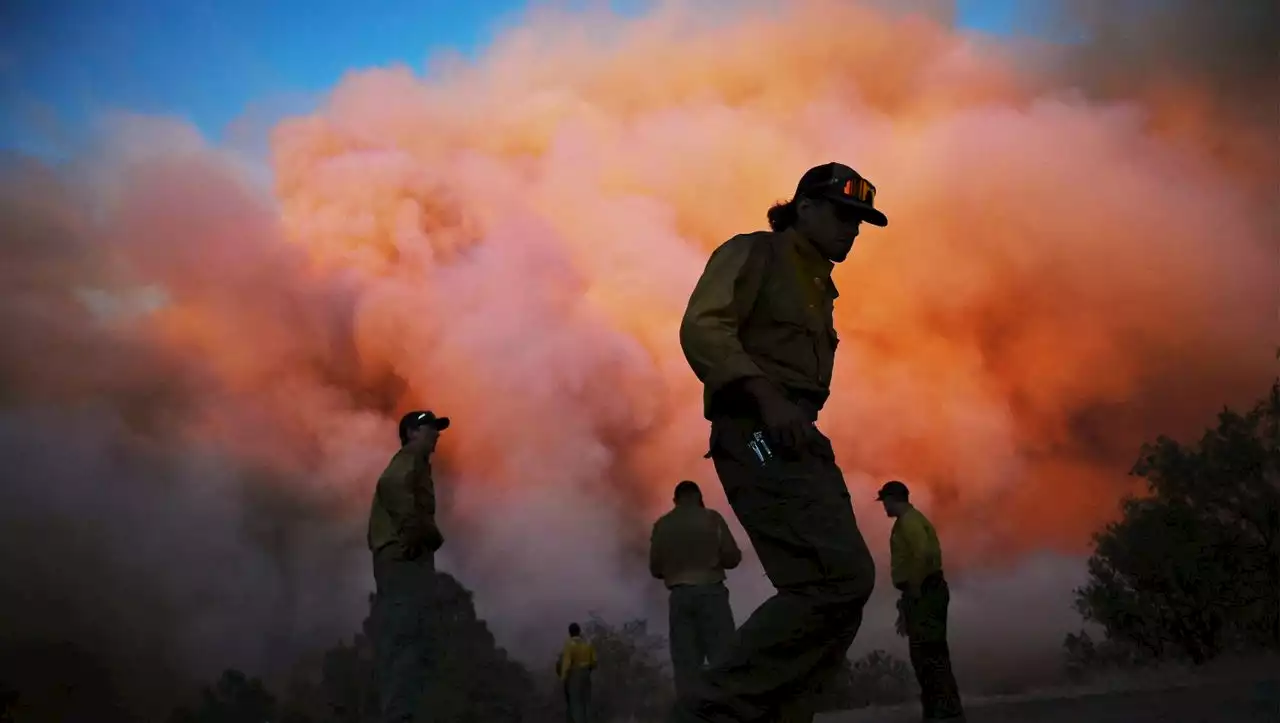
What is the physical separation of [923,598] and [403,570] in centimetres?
378

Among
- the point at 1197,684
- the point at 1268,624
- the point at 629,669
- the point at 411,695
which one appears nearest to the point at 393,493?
the point at 411,695

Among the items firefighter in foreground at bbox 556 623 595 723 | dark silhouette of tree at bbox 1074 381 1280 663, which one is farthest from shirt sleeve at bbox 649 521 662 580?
dark silhouette of tree at bbox 1074 381 1280 663

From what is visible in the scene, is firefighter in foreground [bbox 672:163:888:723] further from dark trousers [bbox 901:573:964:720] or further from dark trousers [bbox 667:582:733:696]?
dark trousers [bbox 667:582:733:696]

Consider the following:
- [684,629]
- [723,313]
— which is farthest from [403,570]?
[723,313]

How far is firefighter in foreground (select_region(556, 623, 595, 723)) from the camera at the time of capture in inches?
513

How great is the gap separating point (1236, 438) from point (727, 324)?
64.7 feet

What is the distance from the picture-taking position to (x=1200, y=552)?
1931 cm

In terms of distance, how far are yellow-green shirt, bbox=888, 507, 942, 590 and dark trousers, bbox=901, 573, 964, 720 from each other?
0.11 metres

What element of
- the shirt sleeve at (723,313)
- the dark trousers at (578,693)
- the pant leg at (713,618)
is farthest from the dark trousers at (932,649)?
the dark trousers at (578,693)

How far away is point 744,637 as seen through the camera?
306cm

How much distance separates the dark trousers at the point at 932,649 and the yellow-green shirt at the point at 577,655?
20.6 ft

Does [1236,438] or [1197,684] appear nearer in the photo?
[1197,684]

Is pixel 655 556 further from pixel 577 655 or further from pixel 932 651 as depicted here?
pixel 577 655

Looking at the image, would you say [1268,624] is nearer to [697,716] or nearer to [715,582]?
[715,582]
